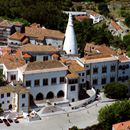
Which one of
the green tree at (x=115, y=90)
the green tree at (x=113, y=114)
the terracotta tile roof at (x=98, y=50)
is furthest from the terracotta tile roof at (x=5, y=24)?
the green tree at (x=113, y=114)

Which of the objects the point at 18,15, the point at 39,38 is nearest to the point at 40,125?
the point at 39,38

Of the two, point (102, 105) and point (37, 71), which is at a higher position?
point (37, 71)

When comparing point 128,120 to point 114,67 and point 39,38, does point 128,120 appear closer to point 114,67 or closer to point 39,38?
point 114,67

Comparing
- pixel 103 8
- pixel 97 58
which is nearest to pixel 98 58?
pixel 97 58

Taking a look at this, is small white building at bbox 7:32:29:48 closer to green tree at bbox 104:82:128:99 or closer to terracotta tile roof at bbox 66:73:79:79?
terracotta tile roof at bbox 66:73:79:79

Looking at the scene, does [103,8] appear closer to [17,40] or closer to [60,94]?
[17,40]

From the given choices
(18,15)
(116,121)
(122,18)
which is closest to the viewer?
(116,121)

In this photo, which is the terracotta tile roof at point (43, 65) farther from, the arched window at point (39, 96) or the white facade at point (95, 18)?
the white facade at point (95, 18)
